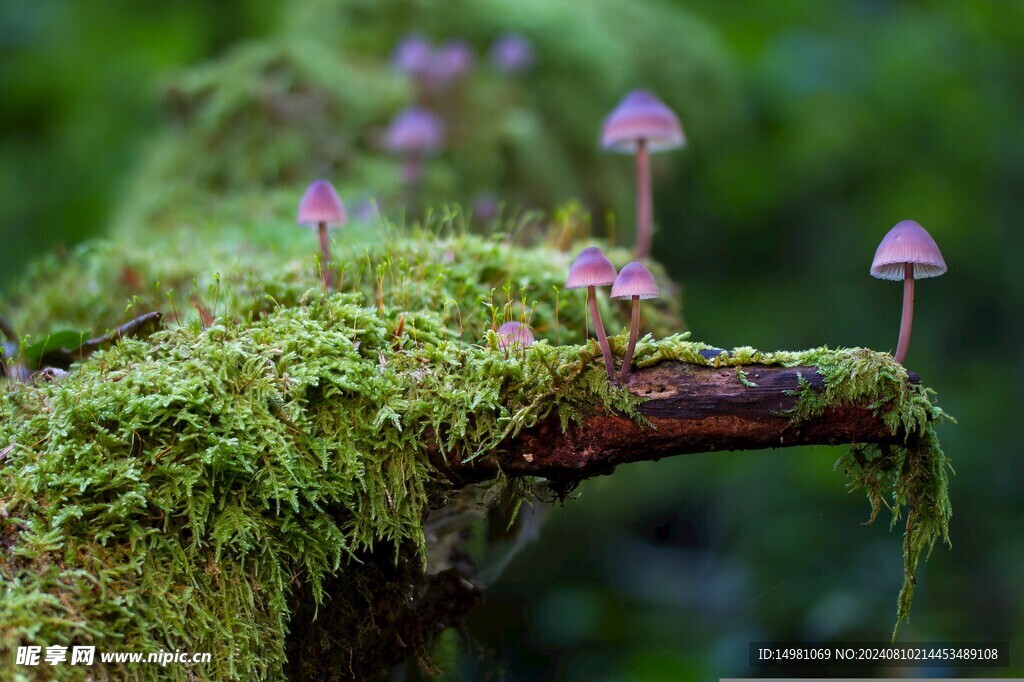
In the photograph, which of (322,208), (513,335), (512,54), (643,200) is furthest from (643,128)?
(512,54)

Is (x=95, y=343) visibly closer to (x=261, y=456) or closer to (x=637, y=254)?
(x=261, y=456)

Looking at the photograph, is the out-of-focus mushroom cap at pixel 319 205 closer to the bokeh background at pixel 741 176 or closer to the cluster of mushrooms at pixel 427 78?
the bokeh background at pixel 741 176

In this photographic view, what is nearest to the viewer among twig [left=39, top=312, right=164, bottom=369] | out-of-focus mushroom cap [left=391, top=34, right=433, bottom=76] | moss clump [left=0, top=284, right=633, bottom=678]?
moss clump [left=0, top=284, right=633, bottom=678]

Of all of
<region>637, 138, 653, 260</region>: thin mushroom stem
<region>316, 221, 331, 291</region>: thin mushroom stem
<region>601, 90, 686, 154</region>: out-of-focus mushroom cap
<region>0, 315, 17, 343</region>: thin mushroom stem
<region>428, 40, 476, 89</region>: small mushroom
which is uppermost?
<region>428, 40, 476, 89</region>: small mushroom

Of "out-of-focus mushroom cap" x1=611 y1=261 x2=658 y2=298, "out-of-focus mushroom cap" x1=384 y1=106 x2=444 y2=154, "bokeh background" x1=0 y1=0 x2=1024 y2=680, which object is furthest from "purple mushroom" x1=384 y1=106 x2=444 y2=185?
"out-of-focus mushroom cap" x1=611 y1=261 x2=658 y2=298

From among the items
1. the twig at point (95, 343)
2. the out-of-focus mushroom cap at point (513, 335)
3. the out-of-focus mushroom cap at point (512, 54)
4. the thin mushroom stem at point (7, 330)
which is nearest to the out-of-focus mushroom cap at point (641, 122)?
the out-of-focus mushroom cap at point (513, 335)

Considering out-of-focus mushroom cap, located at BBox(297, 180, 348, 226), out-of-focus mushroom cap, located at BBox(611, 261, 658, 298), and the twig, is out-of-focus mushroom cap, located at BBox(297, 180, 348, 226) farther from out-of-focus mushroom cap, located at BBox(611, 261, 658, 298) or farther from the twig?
out-of-focus mushroom cap, located at BBox(611, 261, 658, 298)
